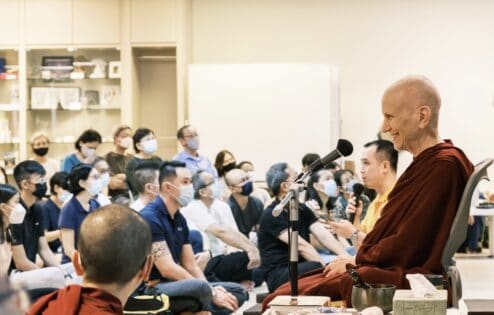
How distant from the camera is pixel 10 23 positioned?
11.5 m

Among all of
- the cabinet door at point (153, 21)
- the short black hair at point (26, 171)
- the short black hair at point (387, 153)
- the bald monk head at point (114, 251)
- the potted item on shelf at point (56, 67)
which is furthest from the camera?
the cabinet door at point (153, 21)

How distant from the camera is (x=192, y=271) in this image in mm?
5473

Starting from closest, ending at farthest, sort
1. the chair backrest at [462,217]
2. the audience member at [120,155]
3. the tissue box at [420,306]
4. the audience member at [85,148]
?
the tissue box at [420,306], the chair backrest at [462,217], the audience member at [120,155], the audience member at [85,148]

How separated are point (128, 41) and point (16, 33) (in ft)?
4.17

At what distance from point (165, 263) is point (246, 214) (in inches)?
140

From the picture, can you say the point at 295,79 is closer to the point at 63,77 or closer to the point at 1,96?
the point at 63,77

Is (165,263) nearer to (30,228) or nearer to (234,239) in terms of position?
(30,228)

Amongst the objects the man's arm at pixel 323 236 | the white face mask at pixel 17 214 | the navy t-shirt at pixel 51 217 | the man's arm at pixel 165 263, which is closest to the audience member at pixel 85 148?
the navy t-shirt at pixel 51 217

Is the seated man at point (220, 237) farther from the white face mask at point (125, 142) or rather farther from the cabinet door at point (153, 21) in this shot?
the cabinet door at point (153, 21)

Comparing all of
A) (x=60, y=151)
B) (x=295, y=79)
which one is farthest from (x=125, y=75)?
(x=295, y=79)

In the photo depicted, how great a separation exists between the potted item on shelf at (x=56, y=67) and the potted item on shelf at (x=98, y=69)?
248mm

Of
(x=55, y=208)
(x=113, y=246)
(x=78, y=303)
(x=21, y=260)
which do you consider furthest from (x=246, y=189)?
(x=78, y=303)

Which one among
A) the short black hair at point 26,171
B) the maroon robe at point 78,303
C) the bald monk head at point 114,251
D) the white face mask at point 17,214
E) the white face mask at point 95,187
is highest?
the bald monk head at point 114,251

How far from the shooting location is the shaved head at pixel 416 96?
3.64 meters
